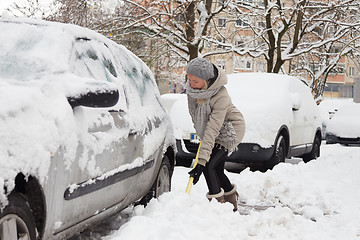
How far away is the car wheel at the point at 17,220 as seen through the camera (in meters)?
2.68

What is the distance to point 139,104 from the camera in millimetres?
4773

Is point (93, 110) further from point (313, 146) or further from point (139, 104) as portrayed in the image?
point (313, 146)

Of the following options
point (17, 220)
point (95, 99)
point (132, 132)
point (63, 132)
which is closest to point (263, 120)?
point (132, 132)

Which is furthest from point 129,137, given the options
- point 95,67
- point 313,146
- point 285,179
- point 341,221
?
point 313,146

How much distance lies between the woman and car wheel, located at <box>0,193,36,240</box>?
2.27 m

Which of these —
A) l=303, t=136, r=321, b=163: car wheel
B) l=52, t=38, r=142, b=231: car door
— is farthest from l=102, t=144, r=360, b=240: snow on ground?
l=303, t=136, r=321, b=163: car wheel

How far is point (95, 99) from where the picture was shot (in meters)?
3.38

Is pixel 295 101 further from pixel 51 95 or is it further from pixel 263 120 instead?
pixel 51 95

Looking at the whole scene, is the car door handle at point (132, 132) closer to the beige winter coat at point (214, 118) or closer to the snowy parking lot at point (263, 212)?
the snowy parking lot at point (263, 212)

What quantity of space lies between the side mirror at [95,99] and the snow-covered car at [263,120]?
4.99 m

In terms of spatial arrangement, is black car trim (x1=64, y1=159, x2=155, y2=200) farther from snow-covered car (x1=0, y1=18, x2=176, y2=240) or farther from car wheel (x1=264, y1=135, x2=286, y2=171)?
car wheel (x1=264, y1=135, x2=286, y2=171)

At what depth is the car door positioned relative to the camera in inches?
131

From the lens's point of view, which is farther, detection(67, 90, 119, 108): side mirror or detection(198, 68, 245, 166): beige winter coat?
detection(198, 68, 245, 166): beige winter coat

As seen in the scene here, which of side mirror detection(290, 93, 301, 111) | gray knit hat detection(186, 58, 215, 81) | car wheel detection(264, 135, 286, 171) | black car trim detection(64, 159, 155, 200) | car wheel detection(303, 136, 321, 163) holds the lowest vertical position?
car wheel detection(303, 136, 321, 163)
